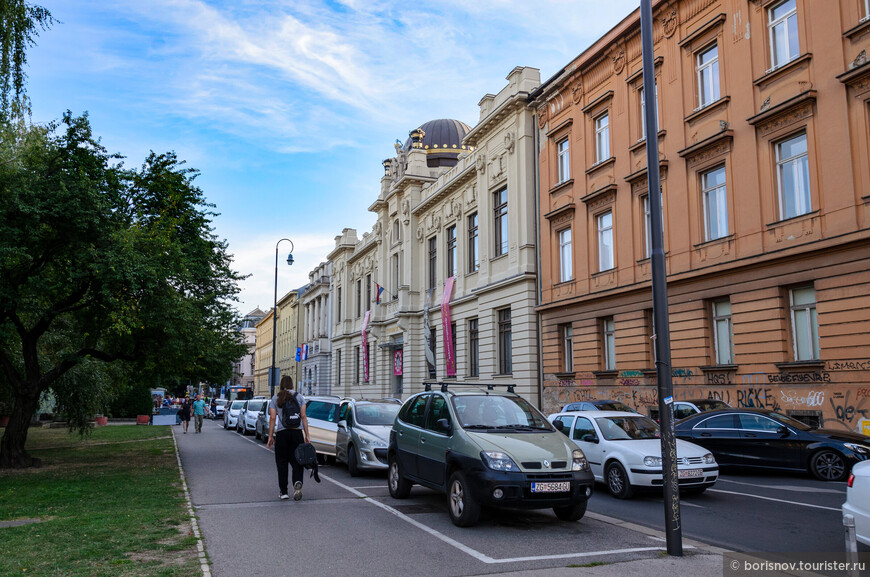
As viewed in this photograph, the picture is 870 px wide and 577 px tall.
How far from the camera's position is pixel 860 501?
6336 mm

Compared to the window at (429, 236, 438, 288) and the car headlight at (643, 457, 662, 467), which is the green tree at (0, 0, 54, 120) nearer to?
the car headlight at (643, 457, 662, 467)

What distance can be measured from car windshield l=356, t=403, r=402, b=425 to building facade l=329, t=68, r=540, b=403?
1377cm

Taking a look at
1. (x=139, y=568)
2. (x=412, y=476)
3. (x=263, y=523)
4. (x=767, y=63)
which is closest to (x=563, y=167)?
(x=767, y=63)

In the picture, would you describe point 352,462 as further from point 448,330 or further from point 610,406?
point 448,330

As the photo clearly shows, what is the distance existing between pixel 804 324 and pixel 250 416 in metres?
22.7

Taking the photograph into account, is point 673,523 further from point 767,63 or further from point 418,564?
point 767,63

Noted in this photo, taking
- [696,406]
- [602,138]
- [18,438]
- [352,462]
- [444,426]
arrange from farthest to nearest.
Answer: [602,138] < [696,406] < [18,438] < [352,462] < [444,426]

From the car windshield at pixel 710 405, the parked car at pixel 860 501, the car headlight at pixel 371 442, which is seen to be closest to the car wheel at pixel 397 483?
the car headlight at pixel 371 442

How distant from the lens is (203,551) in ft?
23.9

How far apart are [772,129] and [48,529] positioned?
60.6 feet

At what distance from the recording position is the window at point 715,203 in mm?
20531

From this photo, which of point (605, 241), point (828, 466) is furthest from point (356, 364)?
point (828, 466)

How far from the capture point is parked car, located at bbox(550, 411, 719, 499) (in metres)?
11.3

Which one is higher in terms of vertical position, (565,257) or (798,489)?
(565,257)
